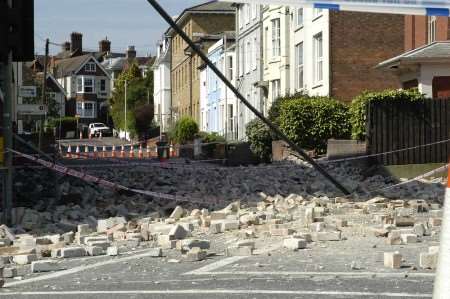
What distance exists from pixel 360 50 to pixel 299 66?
187 inches

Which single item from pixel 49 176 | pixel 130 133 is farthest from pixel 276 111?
pixel 130 133

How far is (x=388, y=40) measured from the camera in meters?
35.1

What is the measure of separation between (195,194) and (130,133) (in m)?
67.0

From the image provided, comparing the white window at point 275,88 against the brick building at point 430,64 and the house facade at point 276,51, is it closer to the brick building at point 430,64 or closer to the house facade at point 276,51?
the house facade at point 276,51

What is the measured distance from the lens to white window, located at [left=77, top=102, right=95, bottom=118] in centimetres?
12094

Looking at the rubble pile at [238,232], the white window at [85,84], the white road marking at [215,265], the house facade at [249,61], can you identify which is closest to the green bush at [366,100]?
the rubble pile at [238,232]

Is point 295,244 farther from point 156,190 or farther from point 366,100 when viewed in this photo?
point 366,100

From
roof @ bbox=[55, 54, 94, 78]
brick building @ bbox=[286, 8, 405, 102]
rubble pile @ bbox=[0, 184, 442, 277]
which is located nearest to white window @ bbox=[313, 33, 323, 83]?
brick building @ bbox=[286, 8, 405, 102]

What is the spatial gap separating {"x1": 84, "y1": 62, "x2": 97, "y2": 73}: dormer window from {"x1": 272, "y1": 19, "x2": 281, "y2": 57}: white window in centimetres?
8367

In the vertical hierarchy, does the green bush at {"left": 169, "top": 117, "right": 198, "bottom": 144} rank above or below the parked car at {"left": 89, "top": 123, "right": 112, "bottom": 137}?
below

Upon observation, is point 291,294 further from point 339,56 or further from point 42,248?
point 339,56

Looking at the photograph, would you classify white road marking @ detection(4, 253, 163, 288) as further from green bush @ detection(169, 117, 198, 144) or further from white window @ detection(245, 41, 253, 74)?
green bush @ detection(169, 117, 198, 144)

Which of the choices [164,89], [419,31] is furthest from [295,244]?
[164,89]

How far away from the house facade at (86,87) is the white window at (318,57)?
282ft
